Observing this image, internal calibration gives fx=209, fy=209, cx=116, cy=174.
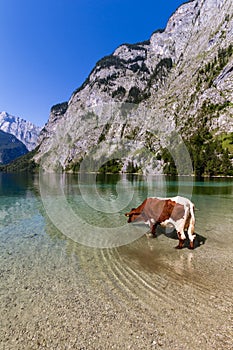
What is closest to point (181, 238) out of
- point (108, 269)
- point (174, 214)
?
point (174, 214)

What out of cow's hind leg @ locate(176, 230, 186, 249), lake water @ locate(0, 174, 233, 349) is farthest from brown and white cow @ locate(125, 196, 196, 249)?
lake water @ locate(0, 174, 233, 349)

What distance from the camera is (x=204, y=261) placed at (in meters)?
11.1

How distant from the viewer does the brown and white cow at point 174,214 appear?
41.2ft

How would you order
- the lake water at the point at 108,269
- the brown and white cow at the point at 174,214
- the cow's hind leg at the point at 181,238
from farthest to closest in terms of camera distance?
the cow's hind leg at the point at 181,238 → the brown and white cow at the point at 174,214 → the lake water at the point at 108,269

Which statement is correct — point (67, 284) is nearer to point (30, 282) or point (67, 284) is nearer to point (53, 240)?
point (30, 282)

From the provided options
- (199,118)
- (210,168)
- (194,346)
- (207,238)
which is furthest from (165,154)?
(194,346)

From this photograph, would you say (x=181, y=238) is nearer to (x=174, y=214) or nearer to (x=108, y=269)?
(x=174, y=214)

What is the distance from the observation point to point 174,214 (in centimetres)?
1309

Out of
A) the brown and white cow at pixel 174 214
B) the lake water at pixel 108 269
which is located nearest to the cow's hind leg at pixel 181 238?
the brown and white cow at pixel 174 214

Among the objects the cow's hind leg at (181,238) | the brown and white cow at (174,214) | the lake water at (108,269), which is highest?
the brown and white cow at (174,214)

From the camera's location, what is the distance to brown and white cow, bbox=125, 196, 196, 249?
12570 mm

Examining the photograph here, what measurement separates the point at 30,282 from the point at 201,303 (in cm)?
670

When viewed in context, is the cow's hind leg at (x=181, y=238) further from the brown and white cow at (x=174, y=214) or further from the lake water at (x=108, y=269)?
the lake water at (x=108, y=269)

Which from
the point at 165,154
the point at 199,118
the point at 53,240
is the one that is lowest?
the point at 53,240
